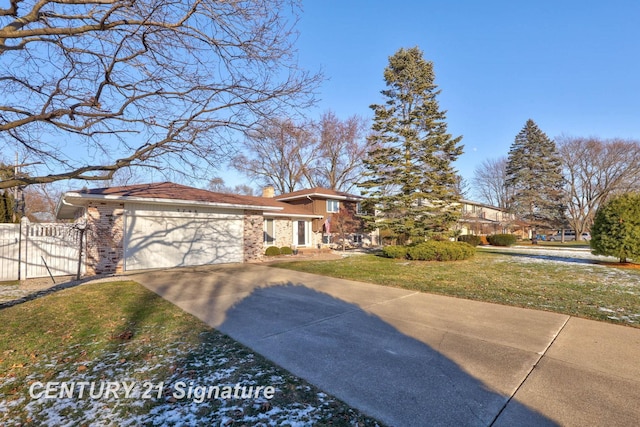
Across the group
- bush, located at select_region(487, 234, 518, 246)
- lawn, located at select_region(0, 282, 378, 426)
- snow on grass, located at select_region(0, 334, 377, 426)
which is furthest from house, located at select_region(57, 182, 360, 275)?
bush, located at select_region(487, 234, 518, 246)

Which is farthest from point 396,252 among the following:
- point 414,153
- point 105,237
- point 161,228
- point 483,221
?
point 483,221

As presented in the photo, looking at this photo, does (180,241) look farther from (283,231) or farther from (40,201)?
(40,201)

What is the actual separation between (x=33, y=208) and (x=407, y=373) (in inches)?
1534

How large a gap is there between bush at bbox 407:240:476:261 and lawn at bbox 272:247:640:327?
7.71ft

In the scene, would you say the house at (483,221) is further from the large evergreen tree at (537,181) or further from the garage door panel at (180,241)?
the garage door panel at (180,241)

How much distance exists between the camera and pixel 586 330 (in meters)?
4.63

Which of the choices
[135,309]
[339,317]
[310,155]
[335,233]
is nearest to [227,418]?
[339,317]

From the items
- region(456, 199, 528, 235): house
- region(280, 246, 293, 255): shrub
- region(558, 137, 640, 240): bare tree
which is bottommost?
region(280, 246, 293, 255): shrub

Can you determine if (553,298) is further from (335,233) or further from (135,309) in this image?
(335,233)

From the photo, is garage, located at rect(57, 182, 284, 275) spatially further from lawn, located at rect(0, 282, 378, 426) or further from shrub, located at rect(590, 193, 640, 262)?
shrub, located at rect(590, 193, 640, 262)

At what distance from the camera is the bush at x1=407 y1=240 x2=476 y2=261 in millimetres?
14062

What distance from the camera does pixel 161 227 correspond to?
37.5 feet

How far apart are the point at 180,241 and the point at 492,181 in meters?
45.6

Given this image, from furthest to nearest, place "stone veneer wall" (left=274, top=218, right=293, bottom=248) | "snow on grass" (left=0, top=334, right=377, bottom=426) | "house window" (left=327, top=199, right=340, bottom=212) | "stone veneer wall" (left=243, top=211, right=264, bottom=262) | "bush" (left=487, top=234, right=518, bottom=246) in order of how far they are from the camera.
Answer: "bush" (left=487, top=234, right=518, bottom=246) → "house window" (left=327, top=199, right=340, bottom=212) → "stone veneer wall" (left=274, top=218, right=293, bottom=248) → "stone veneer wall" (left=243, top=211, right=264, bottom=262) → "snow on grass" (left=0, top=334, right=377, bottom=426)
